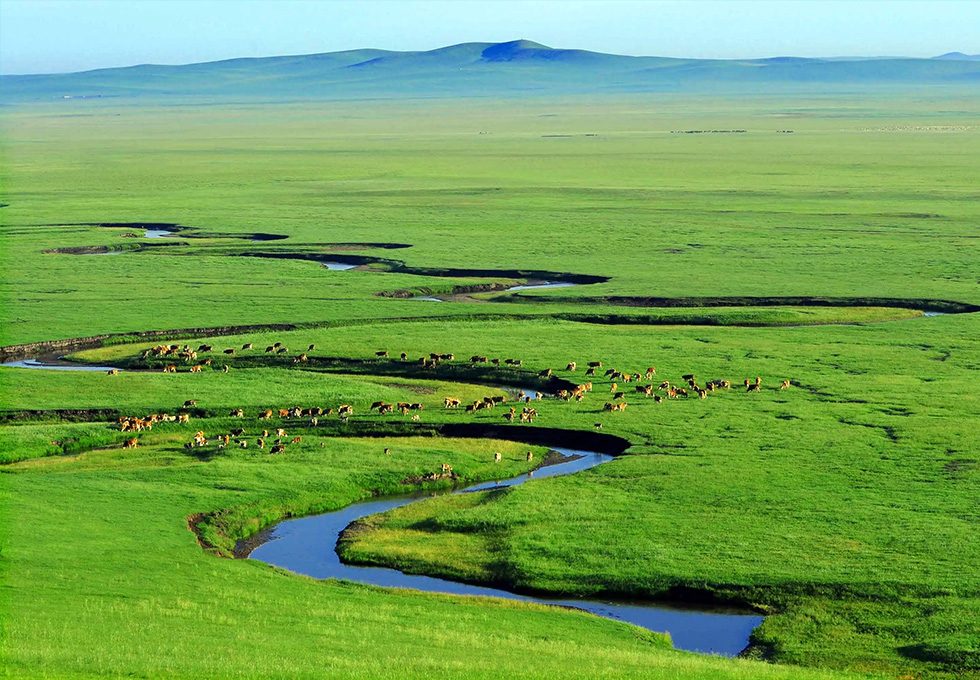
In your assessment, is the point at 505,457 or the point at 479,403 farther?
the point at 479,403

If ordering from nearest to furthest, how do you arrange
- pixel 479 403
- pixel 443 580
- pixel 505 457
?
pixel 443 580
pixel 505 457
pixel 479 403

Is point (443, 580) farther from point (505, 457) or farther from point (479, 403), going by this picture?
point (479, 403)

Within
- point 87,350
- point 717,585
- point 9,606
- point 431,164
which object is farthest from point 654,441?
point 431,164

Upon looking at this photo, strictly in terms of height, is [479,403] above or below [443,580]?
above

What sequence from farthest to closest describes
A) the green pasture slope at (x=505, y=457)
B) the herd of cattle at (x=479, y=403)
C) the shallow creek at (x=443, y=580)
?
the herd of cattle at (x=479, y=403) < the shallow creek at (x=443, y=580) < the green pasture slope at (x=505, y=457)

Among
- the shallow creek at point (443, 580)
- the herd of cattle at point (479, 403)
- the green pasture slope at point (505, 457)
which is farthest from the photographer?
the herd of cattle at point (479, 403)

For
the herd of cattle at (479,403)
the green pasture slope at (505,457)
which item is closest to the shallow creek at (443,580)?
the green pasture slope at (505,457)

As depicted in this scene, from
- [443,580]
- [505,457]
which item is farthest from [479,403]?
[443,580]

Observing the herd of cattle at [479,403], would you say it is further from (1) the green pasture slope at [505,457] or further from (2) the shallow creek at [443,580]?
(2) the shallow creek at [443,580]
